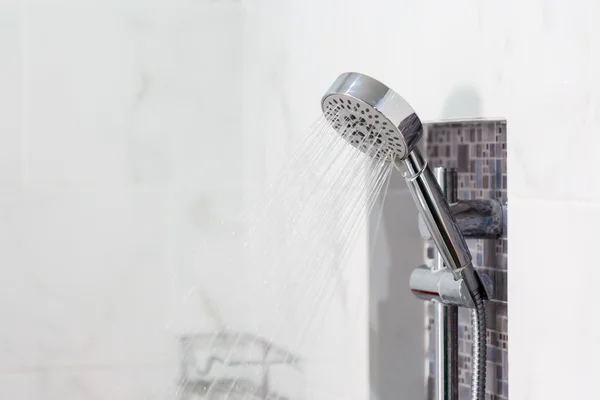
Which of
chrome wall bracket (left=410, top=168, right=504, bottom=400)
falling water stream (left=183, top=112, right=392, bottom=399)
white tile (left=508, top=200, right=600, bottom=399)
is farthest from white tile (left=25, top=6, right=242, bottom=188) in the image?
white tile (left=508, top=200, right=600, bottom=399)

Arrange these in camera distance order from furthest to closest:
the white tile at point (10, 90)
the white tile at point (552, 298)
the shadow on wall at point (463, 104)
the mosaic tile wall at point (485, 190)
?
1. the white tile at point (10, 90)
2. the mosaic tile wall at point (485, 190)
3. the shadow on wall at point (463, 104)
4. the white tile at point (552, 298)

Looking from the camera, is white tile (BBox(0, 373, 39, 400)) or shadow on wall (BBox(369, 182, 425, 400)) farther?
white tile (BBox(0, 373, 39, 400))

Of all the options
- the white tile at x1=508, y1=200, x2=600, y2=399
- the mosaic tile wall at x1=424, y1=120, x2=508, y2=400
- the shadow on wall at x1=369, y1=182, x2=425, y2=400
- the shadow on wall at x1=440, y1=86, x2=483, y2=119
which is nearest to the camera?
the white tile at x1=508, y1=200, x2=600, y2=399

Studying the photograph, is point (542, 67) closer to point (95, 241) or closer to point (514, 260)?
point (514, 260)

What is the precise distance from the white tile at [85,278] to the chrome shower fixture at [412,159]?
0.62 metres

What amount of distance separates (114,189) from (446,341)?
0.66 m

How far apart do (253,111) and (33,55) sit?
0.36 metres

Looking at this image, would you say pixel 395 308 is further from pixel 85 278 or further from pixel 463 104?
pixel 85 278

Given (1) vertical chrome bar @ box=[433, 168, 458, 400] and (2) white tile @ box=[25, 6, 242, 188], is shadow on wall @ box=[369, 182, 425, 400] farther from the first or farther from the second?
(2) white tile @ box=[25, 6, 242, 188]

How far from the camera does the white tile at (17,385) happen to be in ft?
4.14

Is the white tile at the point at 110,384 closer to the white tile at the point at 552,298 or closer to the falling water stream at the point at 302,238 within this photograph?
the falling water stream at the point at 302,238

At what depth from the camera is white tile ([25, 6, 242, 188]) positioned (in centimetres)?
126

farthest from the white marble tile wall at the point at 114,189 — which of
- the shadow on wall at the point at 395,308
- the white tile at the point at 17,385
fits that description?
the shadow on wall at the point at 395,308

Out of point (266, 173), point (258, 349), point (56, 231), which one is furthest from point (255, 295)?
point (56, 231)
